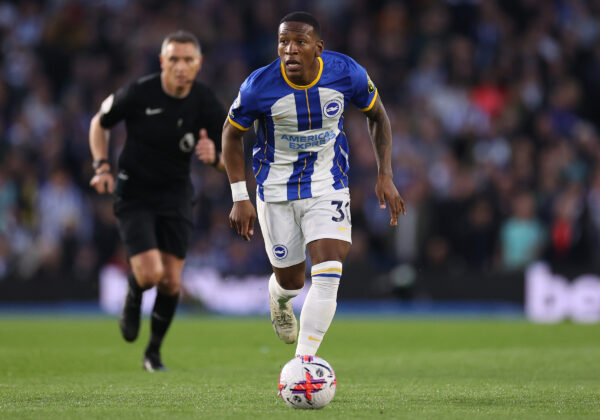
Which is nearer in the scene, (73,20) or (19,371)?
(19,371)

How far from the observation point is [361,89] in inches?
257

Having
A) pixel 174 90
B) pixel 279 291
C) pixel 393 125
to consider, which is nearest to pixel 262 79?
pixel 279 291

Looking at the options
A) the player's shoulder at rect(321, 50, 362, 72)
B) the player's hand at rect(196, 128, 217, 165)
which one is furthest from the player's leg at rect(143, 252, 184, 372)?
the player's shoulder at rect(321, 50, 362, 72)

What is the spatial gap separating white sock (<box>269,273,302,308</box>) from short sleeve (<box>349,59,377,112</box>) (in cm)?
143

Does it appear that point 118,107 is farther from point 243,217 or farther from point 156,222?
point 243,217

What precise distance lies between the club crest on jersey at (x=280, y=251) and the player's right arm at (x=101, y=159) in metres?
1.90

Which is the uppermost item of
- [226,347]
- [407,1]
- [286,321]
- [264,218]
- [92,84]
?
[407,1]

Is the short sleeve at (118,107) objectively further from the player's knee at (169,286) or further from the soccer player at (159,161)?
the player's knee at (169,286)

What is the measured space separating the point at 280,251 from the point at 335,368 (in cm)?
208

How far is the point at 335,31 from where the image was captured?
19.3 meters

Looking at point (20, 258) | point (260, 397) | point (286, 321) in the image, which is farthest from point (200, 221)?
point (260, 397)

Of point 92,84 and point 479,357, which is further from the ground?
point 92,84

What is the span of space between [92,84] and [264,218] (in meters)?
12.8

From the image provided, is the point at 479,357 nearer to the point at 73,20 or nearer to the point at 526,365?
the point at 526,365
